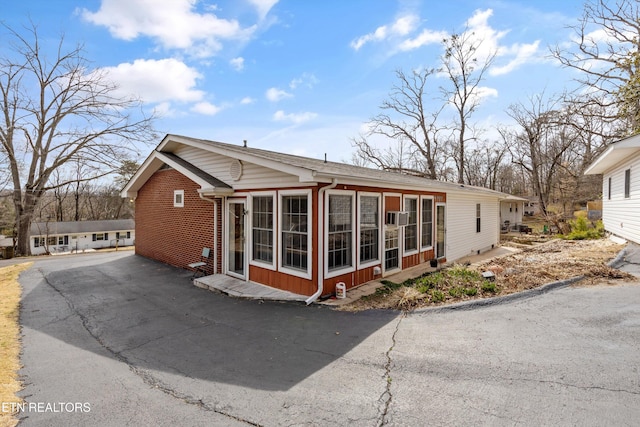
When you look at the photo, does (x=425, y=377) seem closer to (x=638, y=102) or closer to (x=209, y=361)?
(x=209, y=361)

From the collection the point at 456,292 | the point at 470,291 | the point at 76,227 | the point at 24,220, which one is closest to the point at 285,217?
the point at 456,292

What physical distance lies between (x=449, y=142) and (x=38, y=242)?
45.2 metres

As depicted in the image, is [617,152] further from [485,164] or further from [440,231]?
[485,164]

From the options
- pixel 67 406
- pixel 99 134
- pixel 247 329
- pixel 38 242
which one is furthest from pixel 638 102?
pixel 38 242

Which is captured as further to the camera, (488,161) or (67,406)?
(488,161)

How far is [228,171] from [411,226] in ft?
18.9

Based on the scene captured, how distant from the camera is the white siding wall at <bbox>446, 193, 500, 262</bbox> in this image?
11603mm

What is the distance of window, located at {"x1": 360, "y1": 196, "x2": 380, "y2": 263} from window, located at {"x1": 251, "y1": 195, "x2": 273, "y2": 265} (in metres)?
2.24

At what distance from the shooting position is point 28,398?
3.14 meters

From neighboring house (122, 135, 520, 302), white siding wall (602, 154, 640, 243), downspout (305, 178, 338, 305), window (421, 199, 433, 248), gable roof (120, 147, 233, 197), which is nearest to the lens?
downspout (305, 178, 338, 305)

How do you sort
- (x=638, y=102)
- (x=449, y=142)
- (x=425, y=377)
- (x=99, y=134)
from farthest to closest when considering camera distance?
1. (x=449, y=142)
2. (x=99, y=134)
3. (x=638, y=102)
4. (x=425, y=377)

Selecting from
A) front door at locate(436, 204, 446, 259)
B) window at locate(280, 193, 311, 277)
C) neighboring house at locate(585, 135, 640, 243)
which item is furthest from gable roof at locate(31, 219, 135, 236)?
neighboring house at locate(585, 135, 640, 243)

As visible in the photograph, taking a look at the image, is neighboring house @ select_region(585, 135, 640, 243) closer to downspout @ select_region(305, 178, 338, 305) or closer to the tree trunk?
downspout @ select_region(305, 178, 338, 305)

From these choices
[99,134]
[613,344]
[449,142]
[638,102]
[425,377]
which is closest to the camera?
[425,377]
